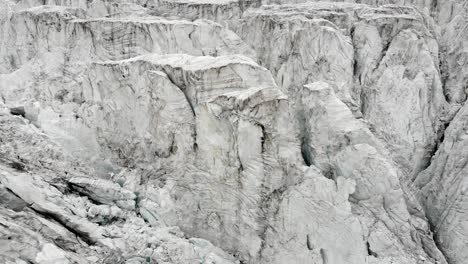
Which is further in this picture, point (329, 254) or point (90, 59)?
point (90, 59)

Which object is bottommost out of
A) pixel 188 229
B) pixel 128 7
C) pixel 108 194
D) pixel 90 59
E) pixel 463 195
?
pixel 188 229

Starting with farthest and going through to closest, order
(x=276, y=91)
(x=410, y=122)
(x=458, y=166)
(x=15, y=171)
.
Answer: (x=410, y=122) → (x=458, y=166) → (x=276, y=91) → (x=15, y=171)

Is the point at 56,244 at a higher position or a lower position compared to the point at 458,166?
lower

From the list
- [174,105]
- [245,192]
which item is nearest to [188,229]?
[245,192]

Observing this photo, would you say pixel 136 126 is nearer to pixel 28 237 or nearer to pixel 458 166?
pixel 28 237

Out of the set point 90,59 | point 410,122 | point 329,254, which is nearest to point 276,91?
point 329,254

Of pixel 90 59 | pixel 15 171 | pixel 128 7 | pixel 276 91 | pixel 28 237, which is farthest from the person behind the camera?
pixel 128 7

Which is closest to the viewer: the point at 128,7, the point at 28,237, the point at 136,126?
the point at 28,237

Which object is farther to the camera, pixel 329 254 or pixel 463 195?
pixel 463 195

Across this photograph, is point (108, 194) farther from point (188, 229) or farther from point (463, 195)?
point (463, 195)

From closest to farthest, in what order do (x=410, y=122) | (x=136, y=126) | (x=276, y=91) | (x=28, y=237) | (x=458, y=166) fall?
(x=28, y=237)
(x=276, y=91)
(x=458, y=166)
(x=136, y=126)
(x=410, y=122)
